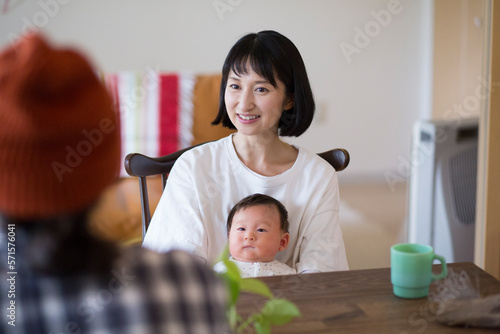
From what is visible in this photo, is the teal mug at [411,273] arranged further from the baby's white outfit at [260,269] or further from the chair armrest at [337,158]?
the chair armrest at [337,158]

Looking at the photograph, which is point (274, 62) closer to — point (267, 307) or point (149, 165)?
point (149, 165)

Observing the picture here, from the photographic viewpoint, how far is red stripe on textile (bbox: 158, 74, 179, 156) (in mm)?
2404

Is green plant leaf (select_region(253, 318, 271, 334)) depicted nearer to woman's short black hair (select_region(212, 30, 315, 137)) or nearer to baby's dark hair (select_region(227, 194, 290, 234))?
baby's dark hair (select_region(227, 194, 290, 234))

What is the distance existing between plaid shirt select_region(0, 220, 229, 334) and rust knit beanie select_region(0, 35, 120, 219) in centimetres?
5

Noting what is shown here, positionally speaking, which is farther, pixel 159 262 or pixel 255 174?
pixel 255 174

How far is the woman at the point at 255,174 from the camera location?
4.75ft

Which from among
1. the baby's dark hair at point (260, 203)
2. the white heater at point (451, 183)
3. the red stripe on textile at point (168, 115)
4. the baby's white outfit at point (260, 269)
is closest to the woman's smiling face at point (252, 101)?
the baby's dark hair at point (260, 203)

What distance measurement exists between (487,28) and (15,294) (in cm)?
203

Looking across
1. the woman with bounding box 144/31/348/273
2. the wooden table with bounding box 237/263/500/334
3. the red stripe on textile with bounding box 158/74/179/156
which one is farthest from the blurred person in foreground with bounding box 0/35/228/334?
the red stripe on textile with bounding box 158/74/179/156

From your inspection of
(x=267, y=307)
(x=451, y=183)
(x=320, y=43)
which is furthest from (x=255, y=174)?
(x=320, y=43)

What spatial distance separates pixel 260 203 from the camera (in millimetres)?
1389

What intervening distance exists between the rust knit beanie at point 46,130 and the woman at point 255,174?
890 mm

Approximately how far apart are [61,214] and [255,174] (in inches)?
39.2

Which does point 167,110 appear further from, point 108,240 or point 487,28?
point 108,240
